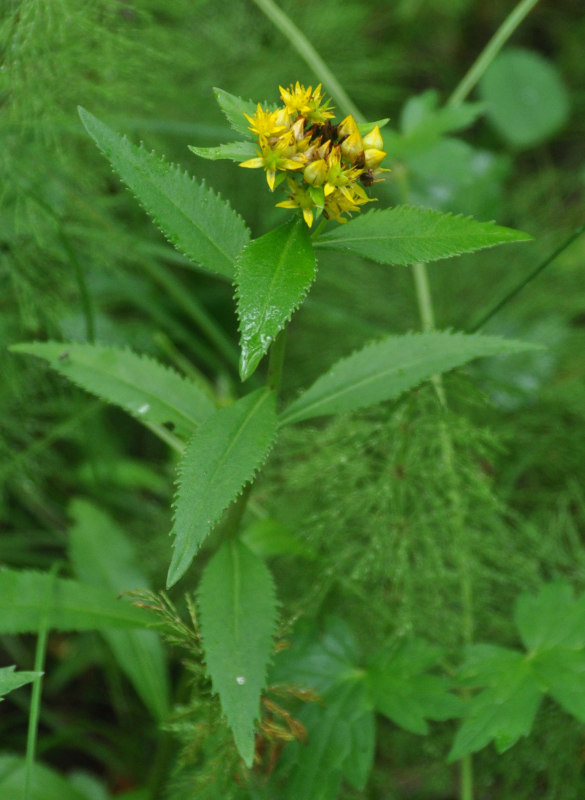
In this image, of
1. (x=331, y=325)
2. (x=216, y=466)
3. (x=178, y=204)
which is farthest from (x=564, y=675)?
(x=331, y=325)

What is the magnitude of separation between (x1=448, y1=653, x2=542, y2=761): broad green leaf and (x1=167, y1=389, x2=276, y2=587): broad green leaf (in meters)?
0.51

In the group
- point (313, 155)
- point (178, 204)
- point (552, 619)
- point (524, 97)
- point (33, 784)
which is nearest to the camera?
point (313, 155)

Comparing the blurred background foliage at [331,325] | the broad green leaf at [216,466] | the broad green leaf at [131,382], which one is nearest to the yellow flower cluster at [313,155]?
the broad green leaf at [216,466]

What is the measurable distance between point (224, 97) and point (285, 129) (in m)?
0.11

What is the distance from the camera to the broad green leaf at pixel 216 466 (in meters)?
0.86

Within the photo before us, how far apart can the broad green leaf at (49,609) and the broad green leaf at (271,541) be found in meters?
0.21

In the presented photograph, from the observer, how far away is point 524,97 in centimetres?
281

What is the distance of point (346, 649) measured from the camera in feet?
4.25

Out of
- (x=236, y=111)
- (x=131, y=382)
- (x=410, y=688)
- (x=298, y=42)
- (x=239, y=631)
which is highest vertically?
(x=236, y=111)

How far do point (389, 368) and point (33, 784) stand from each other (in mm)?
1034

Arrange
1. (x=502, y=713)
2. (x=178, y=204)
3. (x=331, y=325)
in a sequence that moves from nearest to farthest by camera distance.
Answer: (x=178, y=204) < (x=502, y=713) < (x=331, y=325)

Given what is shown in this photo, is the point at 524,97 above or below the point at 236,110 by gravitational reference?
below

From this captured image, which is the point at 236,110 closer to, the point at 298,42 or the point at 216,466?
the point at 216,466

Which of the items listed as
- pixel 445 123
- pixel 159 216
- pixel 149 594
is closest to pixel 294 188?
pixel 159 216
